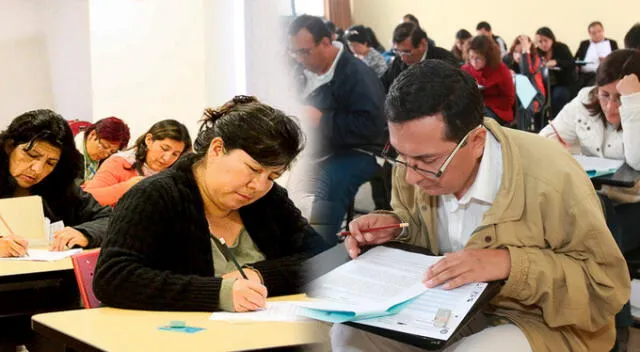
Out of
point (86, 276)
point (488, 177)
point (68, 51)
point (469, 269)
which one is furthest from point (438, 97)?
point (68, 51)

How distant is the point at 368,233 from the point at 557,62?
6.79 m

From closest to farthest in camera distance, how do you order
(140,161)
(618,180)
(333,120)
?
1. (333,120)
2. (618,180)
3. (140,161)

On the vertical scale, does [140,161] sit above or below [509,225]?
below

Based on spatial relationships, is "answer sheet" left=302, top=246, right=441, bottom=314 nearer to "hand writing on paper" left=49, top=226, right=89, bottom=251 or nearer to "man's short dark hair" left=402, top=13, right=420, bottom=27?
"hand writing on paper" left=49, top=226, right=89, bottom=251

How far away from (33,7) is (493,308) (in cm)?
434

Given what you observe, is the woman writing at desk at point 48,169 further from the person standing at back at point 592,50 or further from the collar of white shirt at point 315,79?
the person standing at back at point 592,50

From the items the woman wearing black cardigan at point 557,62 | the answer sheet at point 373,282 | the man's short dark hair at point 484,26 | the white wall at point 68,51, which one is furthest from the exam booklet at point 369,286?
the woman wearing black cardigan at point 557,62

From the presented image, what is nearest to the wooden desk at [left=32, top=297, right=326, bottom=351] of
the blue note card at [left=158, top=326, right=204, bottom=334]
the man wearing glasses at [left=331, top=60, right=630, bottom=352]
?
the blue note card at [left=158, top=326, right=204, bottom=334]

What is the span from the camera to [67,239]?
2.49 metres

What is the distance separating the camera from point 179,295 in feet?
5.06

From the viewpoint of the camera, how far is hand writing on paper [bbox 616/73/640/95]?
115 inches

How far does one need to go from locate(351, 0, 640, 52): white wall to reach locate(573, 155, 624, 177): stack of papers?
1.55m

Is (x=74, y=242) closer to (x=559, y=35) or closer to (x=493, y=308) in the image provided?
(x=493, y=308)

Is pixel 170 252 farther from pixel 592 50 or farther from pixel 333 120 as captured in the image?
pixel 592 50
